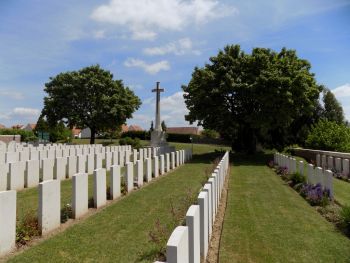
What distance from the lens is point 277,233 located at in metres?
7.05

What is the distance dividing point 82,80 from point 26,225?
3435 cm

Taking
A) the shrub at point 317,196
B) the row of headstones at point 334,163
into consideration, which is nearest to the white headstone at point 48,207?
the shrub at point 317,196

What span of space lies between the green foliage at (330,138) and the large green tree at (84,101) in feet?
68.0

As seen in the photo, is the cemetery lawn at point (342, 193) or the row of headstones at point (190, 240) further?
the cemetery lawn at point (342, 193)

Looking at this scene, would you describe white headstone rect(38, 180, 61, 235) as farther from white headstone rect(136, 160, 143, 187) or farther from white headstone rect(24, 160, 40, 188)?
white headstone rect(136, 160, 143, 187)

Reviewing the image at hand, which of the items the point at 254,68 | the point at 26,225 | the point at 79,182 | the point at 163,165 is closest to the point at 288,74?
the point at 254,68

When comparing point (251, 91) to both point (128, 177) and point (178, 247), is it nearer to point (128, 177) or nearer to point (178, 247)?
point (128, 177)

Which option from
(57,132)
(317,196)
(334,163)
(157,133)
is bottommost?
(317,196)

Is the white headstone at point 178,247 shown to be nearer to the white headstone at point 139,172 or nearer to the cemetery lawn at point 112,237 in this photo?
the cemetery lawn at point 112,237

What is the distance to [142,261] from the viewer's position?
17.1 feet

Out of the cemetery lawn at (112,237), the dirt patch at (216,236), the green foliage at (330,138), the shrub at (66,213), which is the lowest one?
the dirt patch at (216,236)

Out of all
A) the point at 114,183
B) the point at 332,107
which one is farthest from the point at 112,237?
the point at 332,107

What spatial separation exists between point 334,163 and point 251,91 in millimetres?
7573

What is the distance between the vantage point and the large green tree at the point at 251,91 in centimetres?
2400
